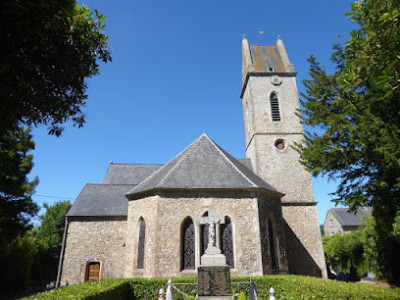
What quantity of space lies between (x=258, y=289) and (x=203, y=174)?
598 cm

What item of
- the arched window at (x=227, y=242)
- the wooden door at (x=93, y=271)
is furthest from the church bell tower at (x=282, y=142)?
the wooden door at (x=93, y=271)

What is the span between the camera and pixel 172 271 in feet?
37.8

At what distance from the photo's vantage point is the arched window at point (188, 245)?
11.9 meters

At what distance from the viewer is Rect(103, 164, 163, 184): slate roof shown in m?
23.3

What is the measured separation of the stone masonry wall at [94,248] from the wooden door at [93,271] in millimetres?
282

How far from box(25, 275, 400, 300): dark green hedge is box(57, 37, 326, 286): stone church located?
3.70 feet

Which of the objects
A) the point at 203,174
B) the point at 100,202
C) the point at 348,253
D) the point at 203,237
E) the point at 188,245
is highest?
the point at 203,174

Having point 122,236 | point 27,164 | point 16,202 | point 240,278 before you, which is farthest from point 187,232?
point 27,164

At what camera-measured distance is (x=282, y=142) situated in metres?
18.7

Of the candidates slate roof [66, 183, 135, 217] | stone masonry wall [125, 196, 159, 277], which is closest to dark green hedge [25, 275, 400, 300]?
stone masonry wall [125, 196, 159, 277]

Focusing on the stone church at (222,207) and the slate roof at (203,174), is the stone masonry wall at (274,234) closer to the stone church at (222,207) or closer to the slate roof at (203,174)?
the stone church at (222,207)

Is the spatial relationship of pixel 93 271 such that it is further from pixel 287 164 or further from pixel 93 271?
pixel 287 164

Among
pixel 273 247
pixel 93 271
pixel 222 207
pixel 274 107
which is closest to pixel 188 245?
pixel 222 207

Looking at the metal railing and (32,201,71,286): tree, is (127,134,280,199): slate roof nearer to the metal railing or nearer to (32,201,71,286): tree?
the metal railing
